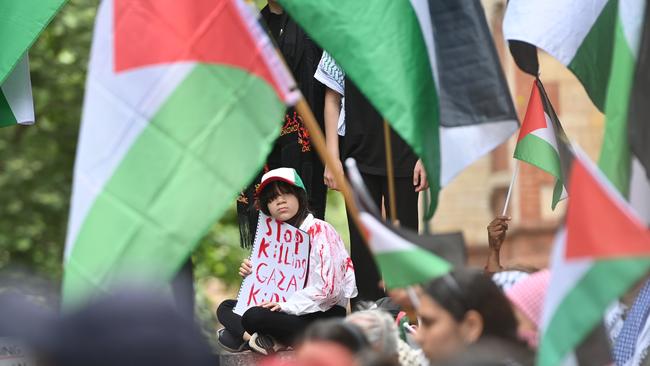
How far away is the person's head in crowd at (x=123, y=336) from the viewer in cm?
314

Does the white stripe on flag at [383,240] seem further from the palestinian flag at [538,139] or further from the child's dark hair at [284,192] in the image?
the palestinian flag at [538,139]

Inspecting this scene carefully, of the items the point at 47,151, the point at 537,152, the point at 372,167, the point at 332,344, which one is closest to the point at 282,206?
the point at 372,167

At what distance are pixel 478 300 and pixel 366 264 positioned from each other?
288cm

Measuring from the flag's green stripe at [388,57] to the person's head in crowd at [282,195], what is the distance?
3.56ft

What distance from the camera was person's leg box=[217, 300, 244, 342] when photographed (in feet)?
25.2

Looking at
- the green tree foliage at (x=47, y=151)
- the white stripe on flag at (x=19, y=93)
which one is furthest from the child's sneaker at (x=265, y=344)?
the green tree foliage at (x=47, y=151)

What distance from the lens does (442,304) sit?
5.03 meters

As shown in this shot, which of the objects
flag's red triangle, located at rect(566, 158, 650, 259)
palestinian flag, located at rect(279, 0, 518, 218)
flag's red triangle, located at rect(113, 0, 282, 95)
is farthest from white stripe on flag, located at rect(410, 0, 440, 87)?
flag's red triangle, located at rect(566, 158, 650, 259)

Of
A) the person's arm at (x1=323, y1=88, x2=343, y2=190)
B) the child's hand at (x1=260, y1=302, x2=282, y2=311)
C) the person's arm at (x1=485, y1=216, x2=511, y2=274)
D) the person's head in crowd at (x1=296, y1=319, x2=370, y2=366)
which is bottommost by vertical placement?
the person's arm at (x1=485, y1=216, x2=511, y2=274)

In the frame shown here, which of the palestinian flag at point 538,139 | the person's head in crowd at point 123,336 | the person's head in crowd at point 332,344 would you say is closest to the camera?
the person's head in crowd at point 123,336

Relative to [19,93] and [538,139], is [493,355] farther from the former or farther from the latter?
[19,93]

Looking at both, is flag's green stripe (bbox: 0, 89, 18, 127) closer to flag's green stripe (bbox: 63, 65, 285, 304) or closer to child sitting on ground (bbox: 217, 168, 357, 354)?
child sitting on ground (bbox: 217, 168, 357, 354)

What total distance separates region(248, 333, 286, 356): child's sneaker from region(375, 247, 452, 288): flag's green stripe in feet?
7.60

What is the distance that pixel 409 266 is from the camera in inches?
202
